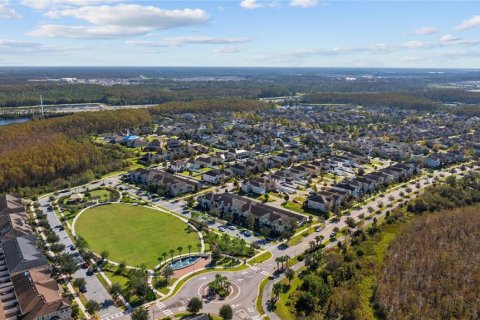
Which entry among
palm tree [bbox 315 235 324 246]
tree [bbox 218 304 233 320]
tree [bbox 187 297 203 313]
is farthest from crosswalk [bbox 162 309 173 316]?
palm tree [bbox 315 235 324 246]

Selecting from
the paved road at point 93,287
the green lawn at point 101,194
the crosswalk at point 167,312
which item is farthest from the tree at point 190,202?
the crosswalk at point 167,312

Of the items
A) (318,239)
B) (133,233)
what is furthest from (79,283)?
(318,239)

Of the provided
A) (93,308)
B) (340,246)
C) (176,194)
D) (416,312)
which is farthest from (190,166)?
(416,312)

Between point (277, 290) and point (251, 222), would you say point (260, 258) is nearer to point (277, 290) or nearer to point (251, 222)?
point (277, 290)

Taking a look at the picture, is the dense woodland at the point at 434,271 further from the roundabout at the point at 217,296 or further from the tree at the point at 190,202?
the tree at the point at 190,202

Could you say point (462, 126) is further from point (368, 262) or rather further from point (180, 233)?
point (180, 233)
